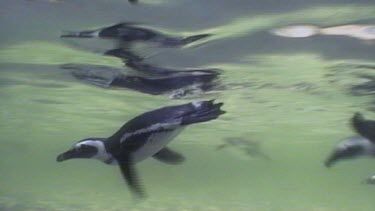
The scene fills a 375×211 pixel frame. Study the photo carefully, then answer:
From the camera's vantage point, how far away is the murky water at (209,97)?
1485mm

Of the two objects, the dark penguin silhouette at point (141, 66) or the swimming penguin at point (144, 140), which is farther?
the swimming penguin at point (144, 140)

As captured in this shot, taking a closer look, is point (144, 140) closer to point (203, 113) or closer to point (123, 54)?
point (203, 113)

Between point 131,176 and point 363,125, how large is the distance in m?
0.76

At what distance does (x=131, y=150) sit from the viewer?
1.80 m

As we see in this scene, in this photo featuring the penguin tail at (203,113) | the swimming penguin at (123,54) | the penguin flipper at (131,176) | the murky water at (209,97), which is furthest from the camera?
the penguin flipper at (131,176)

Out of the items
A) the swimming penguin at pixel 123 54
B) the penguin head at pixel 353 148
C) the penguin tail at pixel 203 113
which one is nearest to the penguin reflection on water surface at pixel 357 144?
the penguin head at pixel 353 148

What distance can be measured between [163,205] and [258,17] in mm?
797

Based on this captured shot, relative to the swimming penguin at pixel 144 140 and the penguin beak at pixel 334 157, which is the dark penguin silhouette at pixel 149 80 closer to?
the swimming penguin at pixel 144 140

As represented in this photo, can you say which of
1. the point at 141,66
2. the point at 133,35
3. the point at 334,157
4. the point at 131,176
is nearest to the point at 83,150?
the point at 131,176

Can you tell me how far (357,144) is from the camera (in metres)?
1.87

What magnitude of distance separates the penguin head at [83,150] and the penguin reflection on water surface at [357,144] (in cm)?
76

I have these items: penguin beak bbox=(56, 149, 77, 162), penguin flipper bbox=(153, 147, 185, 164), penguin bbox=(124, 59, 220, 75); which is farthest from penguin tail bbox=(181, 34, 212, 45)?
penguin beak bbox=(56, 149, 77, 162)

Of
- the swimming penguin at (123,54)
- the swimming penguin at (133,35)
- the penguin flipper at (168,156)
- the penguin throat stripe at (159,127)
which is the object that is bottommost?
the penguin flipper at (168,156)

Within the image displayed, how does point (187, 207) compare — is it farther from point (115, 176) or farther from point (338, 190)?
point (338, 190)
